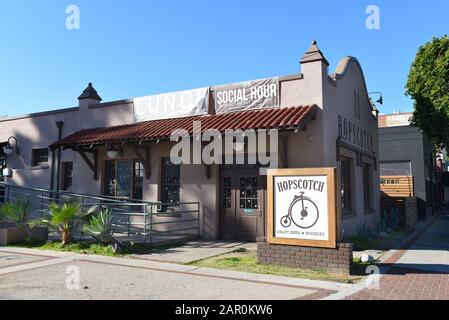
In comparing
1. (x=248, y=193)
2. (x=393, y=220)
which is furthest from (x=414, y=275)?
(x=393, y=220)

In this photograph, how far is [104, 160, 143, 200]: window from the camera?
14.0 metres

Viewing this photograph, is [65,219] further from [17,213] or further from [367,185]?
[367,185]

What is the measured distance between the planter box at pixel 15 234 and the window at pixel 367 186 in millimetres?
11694

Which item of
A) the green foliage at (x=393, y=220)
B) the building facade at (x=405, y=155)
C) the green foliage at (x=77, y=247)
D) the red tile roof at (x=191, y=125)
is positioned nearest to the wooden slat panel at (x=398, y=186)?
the building facade at (x=405, y=155)

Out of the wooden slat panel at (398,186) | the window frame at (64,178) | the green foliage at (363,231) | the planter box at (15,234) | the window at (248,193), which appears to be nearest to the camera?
the planter box at (15,234)

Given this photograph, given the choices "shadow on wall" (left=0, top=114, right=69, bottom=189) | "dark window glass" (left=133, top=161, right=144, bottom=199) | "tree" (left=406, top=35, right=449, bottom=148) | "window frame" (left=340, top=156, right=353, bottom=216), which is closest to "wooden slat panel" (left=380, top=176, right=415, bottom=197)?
"tree" (left=406, top=35, right=449, bottom=148)

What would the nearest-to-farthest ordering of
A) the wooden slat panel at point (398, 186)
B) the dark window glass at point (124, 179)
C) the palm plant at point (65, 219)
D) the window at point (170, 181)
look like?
the palm plant at point (65, 219) < the window at point (170, 181) < the dark window glass at point (124, 179) < the wooden slat panel at point (398, 186)

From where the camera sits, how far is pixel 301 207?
323 inches

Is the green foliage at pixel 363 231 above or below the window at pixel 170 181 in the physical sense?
below

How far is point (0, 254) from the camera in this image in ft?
31.5

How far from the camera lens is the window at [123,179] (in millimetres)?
13977

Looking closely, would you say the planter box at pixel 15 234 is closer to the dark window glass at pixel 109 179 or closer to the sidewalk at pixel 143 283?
the sidewalk at pixel 143 283
